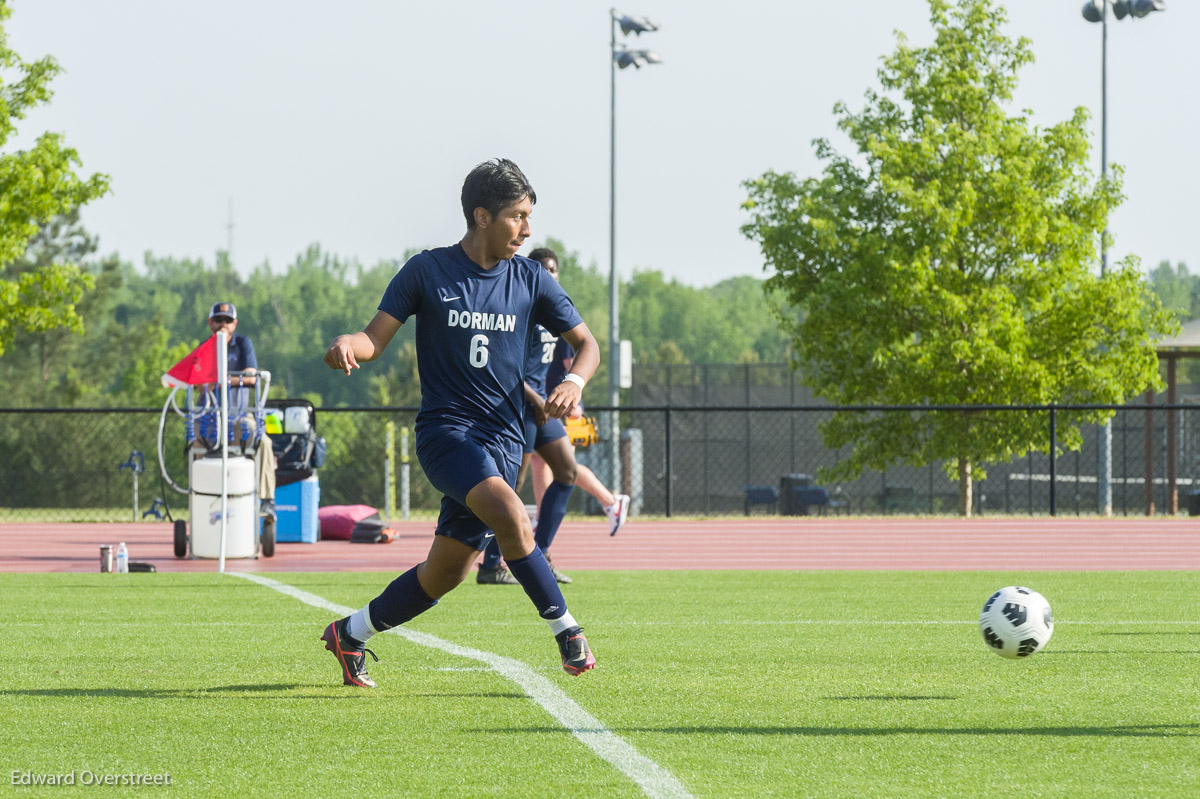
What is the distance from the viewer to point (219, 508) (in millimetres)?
12180

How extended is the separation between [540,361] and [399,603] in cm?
437

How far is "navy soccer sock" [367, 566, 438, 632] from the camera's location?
553 centimetres

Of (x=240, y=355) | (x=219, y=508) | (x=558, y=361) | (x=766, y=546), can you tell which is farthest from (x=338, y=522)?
(x=558, y=361)

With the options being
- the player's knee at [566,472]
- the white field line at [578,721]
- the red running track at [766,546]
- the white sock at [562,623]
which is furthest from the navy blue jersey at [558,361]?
the white sock at [562,623]

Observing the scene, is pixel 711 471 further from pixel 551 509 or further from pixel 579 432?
pixel 551 509

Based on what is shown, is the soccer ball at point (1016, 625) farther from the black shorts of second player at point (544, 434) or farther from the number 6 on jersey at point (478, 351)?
the black shorts of second player at point (544, 434)

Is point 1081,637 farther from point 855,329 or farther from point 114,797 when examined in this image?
point 855,329

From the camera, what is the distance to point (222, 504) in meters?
11.6

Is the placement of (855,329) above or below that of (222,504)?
above

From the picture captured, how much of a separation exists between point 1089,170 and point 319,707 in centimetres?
2213

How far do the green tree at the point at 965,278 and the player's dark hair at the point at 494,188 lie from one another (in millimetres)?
18665

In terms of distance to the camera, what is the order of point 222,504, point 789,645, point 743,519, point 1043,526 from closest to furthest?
1. point 789,645
2. point 222,504
3. point 1043,526
4. point 743,519

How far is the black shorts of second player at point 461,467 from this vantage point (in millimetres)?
5262

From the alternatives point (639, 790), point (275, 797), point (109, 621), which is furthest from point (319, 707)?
point (109, 621)
